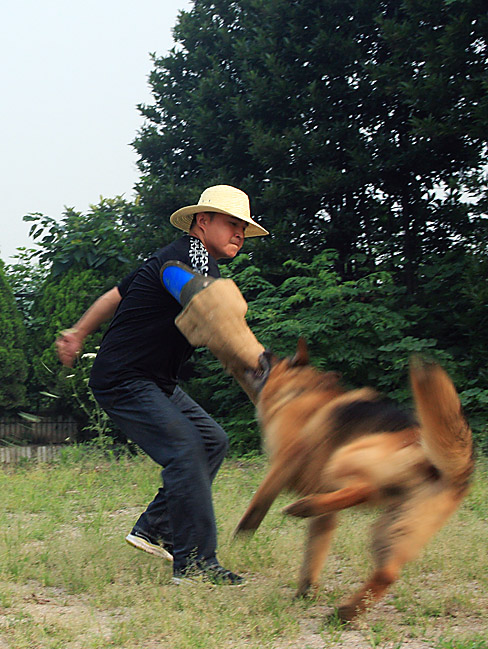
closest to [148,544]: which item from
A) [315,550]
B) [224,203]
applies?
[315,550]

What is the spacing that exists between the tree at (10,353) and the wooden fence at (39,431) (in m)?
0.32

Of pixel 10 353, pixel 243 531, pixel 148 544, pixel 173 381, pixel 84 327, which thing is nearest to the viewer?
pixel 243 531

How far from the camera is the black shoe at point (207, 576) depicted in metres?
3.71

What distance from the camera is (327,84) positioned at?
34.3 feet

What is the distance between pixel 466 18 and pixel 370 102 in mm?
1807

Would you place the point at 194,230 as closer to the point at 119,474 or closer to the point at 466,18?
the point at 119,474

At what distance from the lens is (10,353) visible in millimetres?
9703

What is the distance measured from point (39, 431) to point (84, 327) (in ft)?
21.1

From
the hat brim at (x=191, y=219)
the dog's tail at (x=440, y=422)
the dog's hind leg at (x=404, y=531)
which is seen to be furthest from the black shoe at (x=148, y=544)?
the dog's tail at (x=440, y=422)

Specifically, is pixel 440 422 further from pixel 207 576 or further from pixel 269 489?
pixel 207 576

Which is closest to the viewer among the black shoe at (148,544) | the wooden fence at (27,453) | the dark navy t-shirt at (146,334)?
the dark navy t-shirt at (146,334)

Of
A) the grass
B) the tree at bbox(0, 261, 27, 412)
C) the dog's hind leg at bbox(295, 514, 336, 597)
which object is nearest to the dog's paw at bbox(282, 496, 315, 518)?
the grass

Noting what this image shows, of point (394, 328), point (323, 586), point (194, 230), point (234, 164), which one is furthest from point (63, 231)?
point (323, 586)

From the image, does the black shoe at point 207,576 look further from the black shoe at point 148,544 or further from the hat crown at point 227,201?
the hat crown at point 227,201
